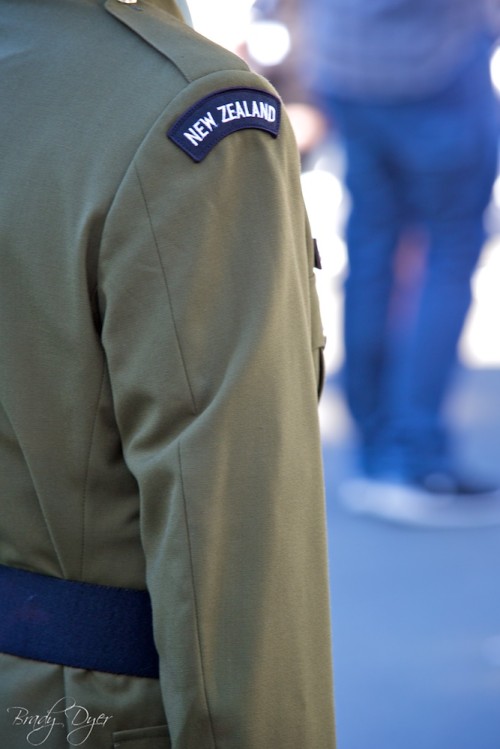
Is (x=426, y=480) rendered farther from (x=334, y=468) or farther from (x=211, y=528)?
(x=211, y=528)

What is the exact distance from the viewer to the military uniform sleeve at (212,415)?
1.00 metres

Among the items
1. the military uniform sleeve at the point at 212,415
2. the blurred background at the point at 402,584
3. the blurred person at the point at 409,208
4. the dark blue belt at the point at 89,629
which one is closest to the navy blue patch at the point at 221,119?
the military uniform sleeve at the point at 212,415

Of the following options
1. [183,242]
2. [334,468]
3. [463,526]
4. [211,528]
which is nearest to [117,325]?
[183,242]

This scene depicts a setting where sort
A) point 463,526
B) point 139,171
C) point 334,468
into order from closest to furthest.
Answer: point 139,171, point 463,526, point 334,468

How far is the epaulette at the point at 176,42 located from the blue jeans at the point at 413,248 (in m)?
2.21

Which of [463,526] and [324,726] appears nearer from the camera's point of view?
[324,726]

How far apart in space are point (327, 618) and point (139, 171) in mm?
457

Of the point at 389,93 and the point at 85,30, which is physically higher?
the point at 85,30

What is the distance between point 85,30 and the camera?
1.08m

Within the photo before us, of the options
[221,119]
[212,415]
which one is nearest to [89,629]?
[212,415]

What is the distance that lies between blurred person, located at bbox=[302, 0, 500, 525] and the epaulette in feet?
7.16

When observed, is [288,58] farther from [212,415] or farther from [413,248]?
[212,415]

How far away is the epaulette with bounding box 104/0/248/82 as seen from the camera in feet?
3.42
